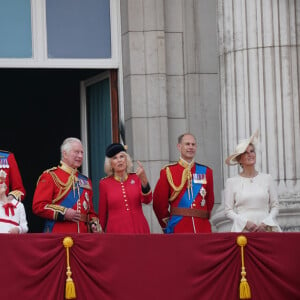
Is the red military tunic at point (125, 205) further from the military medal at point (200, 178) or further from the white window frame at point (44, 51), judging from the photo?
the white window frame at point (44, 51)

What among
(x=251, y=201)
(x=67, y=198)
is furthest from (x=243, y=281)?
(x=67, y=198)

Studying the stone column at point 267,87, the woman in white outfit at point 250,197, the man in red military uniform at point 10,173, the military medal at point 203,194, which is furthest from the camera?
the stone column at point 267,87

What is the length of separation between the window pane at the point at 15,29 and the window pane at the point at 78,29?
30 centimetres

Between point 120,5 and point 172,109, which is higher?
point 120,5

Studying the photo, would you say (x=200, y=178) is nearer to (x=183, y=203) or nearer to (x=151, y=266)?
(x=183, y=203)

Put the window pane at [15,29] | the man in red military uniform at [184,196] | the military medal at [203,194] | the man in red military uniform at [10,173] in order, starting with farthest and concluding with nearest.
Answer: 1. the window pane at [15,29]
2. the military medal at [203,194]
3. the man in red military uniform at [184,196]
4. the man in red military uniform at [10,173]

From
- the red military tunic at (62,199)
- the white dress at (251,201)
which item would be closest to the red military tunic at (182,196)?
the white dress at (251,201)

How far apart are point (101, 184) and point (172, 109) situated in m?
3.13

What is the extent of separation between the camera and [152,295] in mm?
17031

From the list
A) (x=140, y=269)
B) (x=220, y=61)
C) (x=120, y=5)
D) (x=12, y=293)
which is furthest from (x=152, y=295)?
(x=120, y=5)

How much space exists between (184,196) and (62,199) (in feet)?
4.90

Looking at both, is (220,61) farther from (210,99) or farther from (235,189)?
(235,189)

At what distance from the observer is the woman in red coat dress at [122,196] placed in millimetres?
18203

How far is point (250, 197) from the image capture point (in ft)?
59.4
